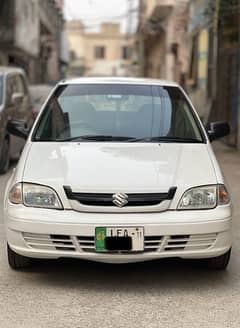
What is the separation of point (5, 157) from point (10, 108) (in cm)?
83

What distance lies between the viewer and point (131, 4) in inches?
1820

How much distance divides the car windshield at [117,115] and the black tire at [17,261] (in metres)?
1.10

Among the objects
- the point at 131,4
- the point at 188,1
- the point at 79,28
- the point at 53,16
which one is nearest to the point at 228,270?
the point at 188,1

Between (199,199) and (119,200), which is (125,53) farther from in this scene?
(119,200)

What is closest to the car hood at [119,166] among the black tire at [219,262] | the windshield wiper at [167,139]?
the windshield wiper at [167,139]

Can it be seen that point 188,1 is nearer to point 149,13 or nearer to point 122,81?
point 149,13

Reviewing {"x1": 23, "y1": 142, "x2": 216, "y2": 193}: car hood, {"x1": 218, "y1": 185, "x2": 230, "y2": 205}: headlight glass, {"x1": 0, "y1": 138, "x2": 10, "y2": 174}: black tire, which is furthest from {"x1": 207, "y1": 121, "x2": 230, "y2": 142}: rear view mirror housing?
{"x1": 0, "y1": 138, "x2": 10, "y2": 174}: black tire

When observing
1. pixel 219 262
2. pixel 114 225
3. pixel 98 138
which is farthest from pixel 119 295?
pixel 98 138

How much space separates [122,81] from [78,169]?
1816mm

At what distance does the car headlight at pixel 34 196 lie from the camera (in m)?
4.41

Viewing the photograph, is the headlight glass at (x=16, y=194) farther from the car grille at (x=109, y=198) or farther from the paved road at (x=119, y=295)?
the paved road at (x=119, y=295)

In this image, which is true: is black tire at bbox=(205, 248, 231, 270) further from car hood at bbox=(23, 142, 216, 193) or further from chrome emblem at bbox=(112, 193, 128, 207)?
chrome emblem at bbox=(112, 193, 128, 207)

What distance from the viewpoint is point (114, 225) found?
4.26 meters

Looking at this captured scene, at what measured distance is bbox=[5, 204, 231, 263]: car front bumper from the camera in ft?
14.0
